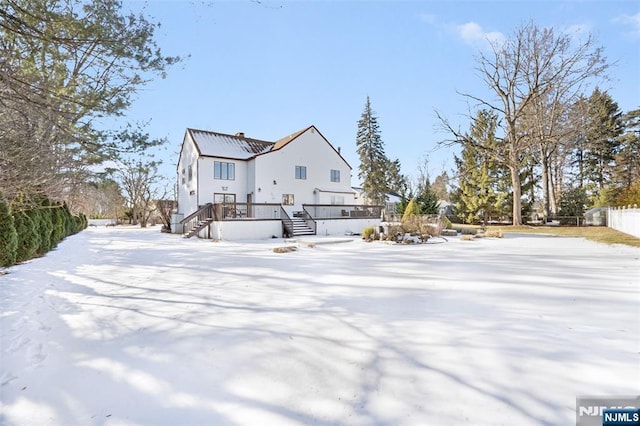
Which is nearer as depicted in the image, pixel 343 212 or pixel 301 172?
pixel 343 212

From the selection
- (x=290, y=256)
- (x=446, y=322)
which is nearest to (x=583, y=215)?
(x=290, y=256)

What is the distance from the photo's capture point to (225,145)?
2233cm

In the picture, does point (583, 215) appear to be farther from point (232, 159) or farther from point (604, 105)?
point (232, 159)

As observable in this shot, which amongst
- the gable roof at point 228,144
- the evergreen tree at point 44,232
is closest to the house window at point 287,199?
the gable roof at point 228,144

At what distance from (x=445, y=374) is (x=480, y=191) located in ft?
91.2

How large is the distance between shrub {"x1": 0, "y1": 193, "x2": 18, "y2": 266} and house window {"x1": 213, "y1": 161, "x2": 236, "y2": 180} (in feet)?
42.3

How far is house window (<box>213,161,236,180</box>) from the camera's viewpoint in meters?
20.5

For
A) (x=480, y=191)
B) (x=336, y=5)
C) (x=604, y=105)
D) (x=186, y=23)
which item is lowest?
(x=480, y=191)

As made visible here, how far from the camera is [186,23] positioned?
5859 mm

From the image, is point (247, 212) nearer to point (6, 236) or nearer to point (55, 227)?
point (55, 227)

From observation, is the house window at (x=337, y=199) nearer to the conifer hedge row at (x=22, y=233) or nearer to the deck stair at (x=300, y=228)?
the deck stair at (x=300, y=228)

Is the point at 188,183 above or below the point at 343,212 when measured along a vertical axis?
above

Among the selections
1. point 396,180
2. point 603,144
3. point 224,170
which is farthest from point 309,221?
point 603,144

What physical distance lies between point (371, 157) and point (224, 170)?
17594 millimetres
